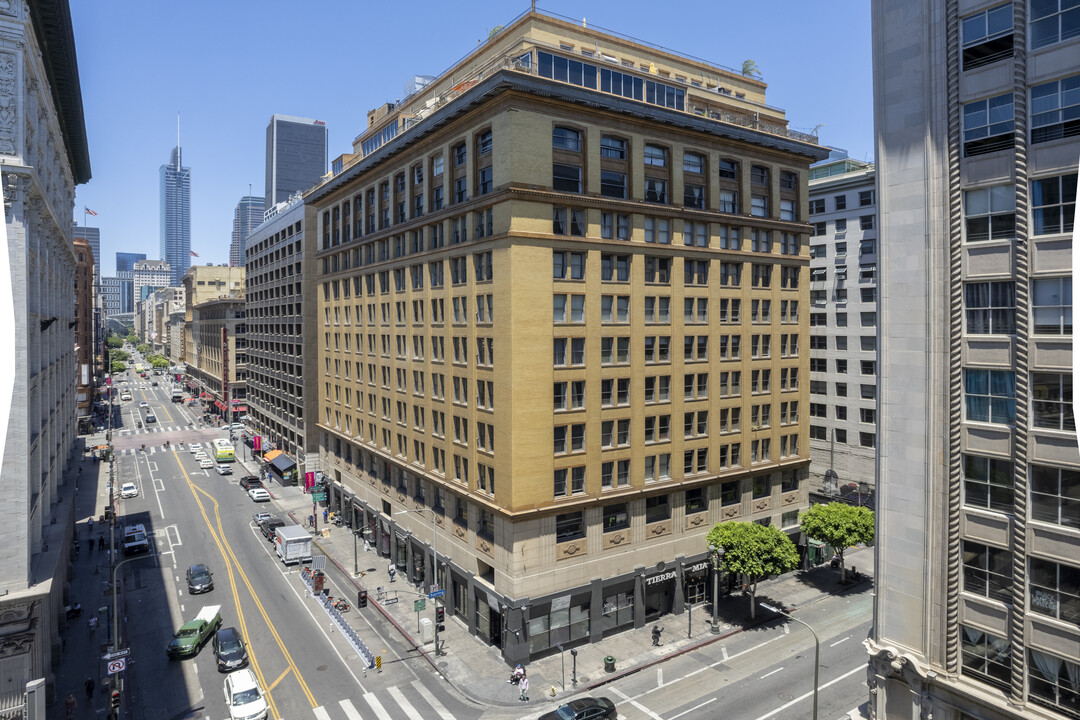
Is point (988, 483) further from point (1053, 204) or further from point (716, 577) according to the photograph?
point (716, 577)

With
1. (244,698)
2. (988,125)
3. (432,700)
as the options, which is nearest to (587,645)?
(432,700)

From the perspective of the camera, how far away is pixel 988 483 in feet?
82.7

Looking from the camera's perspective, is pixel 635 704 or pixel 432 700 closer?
pixel 635 704

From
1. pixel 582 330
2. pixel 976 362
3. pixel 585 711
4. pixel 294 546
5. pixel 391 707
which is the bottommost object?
pixel 391 707

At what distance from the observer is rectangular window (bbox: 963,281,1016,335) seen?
24.5 metres

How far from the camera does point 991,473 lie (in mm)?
25094

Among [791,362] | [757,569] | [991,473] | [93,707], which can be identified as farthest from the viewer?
[791,362]

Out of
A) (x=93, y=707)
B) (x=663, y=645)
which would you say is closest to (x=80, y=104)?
(x=93, y=707)

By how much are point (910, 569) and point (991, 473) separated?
5.47 m

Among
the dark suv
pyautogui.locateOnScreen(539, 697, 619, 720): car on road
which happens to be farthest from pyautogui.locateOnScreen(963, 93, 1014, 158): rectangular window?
the dark suv

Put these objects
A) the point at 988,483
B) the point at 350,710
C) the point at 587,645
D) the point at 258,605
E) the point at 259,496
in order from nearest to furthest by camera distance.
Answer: the point at 988,483 < the point at 350,710 < the point at 587,645 < the point at 258,605 < the point at 259,496

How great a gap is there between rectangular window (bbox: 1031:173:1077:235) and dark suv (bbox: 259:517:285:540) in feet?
225

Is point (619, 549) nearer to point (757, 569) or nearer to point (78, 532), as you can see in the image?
point (757, 569)

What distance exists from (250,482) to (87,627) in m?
42.3
